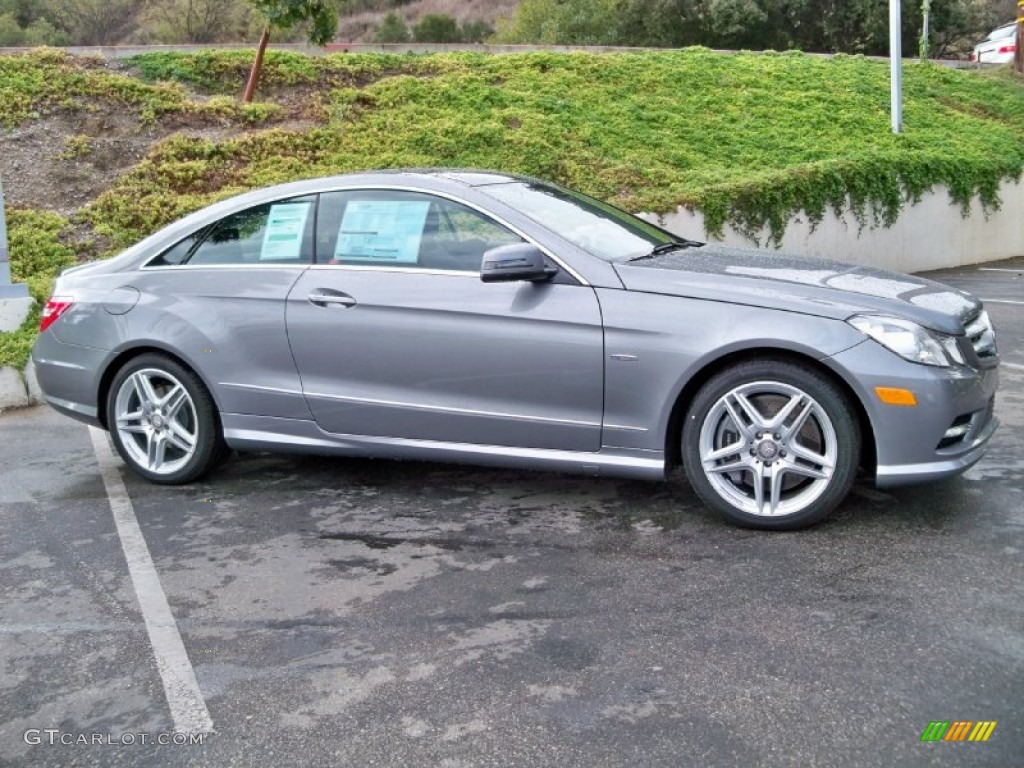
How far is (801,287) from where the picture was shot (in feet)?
15.2

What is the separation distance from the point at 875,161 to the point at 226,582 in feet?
42.3

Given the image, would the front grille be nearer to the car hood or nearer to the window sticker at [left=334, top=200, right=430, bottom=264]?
the car hood

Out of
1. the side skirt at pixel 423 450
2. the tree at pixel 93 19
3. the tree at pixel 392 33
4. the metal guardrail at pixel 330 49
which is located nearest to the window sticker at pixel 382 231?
the side skirt at pixel 423 450

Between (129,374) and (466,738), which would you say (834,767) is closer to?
(466,738)

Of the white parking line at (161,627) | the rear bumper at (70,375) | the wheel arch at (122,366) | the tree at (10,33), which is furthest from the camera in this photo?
the tree at (10,33)

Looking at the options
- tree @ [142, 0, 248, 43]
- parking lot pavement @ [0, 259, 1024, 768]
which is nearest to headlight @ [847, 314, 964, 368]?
parking lot pavement @ [0, 259, 1024, 768]

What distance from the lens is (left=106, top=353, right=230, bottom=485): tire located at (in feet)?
18.5

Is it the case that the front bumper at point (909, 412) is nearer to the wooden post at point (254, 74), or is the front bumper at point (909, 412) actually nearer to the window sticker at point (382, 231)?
the window sticker at point (382, 231)

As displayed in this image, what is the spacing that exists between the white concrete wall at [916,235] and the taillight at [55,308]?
25.9 feet

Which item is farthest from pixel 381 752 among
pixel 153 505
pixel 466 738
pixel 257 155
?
pixel 257 155

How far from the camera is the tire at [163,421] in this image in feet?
18.5

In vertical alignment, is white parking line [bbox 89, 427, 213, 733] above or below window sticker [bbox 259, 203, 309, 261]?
below

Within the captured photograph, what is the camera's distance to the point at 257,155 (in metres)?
13.7

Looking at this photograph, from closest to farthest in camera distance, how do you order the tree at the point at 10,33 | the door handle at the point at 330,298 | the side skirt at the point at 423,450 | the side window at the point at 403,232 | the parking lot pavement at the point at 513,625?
the parking lot pavement at the point at 513,625 → the side skirt at the point at 423,450 → the side window at the point at 403,232 → the door handle at the point at 330,298 → the tree at the point at 10,33
